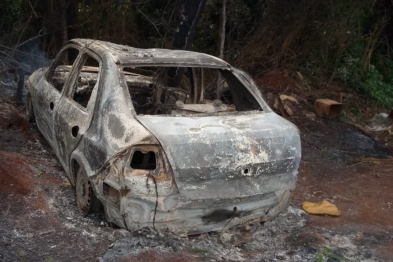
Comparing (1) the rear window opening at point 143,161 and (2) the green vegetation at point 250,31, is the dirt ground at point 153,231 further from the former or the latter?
(2) the green vegetation at point 250,31

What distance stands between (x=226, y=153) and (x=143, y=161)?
2.31ft

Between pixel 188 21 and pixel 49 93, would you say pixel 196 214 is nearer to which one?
pixel 49 93

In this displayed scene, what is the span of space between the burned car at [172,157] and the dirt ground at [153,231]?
20cm

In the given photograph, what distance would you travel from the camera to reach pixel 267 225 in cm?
484

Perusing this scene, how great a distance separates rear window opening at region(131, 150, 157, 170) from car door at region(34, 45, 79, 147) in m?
1.56

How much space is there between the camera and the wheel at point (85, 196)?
177 inches

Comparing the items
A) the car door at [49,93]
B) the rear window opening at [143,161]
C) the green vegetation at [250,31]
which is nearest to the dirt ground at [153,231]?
the car door at [49,93]

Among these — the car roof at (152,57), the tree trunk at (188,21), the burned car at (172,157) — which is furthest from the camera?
the tree trunk at (188,21)

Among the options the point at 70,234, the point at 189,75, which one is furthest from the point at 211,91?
the point at 70,234

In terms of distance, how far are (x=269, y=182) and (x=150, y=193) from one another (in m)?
1.08

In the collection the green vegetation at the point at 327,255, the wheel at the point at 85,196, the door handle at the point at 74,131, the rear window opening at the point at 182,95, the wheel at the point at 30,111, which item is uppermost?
the rear window opening at the point at 182,95

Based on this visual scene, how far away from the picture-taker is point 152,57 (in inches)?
189

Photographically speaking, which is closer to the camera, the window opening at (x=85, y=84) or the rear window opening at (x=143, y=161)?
the rear window opening at (x=143, y=161)

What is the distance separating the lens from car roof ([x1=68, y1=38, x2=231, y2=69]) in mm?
4678
